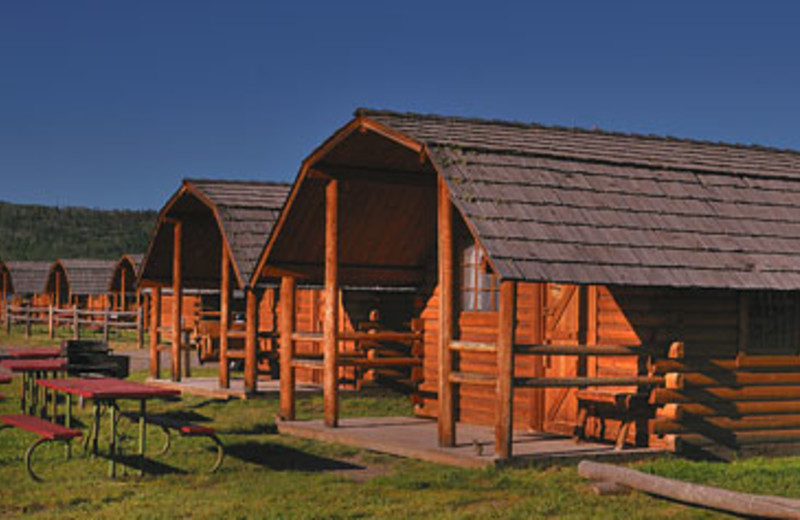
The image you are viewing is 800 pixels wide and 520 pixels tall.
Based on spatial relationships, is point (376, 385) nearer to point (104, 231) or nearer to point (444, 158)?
point (444, 158)

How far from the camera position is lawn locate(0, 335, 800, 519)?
984cm

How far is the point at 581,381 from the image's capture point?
12.8 m

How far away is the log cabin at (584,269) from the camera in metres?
12.5

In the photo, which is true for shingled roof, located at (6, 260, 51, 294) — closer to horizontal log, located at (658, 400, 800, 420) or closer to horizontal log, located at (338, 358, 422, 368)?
horizontal log, located at (338, 358, 422, 368)

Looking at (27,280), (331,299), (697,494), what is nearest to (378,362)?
(331,299)

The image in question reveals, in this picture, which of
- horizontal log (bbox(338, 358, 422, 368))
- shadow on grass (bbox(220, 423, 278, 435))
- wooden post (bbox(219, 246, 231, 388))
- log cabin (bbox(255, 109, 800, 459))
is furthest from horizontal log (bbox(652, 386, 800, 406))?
wooden post (bbox(219, 246, 231, 388))

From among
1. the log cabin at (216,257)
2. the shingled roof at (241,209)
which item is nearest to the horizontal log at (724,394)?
the log cabin at (216,257)

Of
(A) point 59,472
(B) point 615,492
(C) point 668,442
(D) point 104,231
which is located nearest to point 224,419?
(A) point 59,472

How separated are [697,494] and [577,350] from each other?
10.0 feet

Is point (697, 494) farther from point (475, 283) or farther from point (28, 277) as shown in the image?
point (28, 277)

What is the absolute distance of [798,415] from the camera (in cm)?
1458

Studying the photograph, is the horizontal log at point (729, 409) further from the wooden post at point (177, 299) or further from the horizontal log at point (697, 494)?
the wooden post at point (177, 299)

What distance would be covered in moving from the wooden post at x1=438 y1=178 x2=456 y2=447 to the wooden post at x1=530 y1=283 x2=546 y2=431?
2.31 meters

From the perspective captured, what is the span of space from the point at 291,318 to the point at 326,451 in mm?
3256
